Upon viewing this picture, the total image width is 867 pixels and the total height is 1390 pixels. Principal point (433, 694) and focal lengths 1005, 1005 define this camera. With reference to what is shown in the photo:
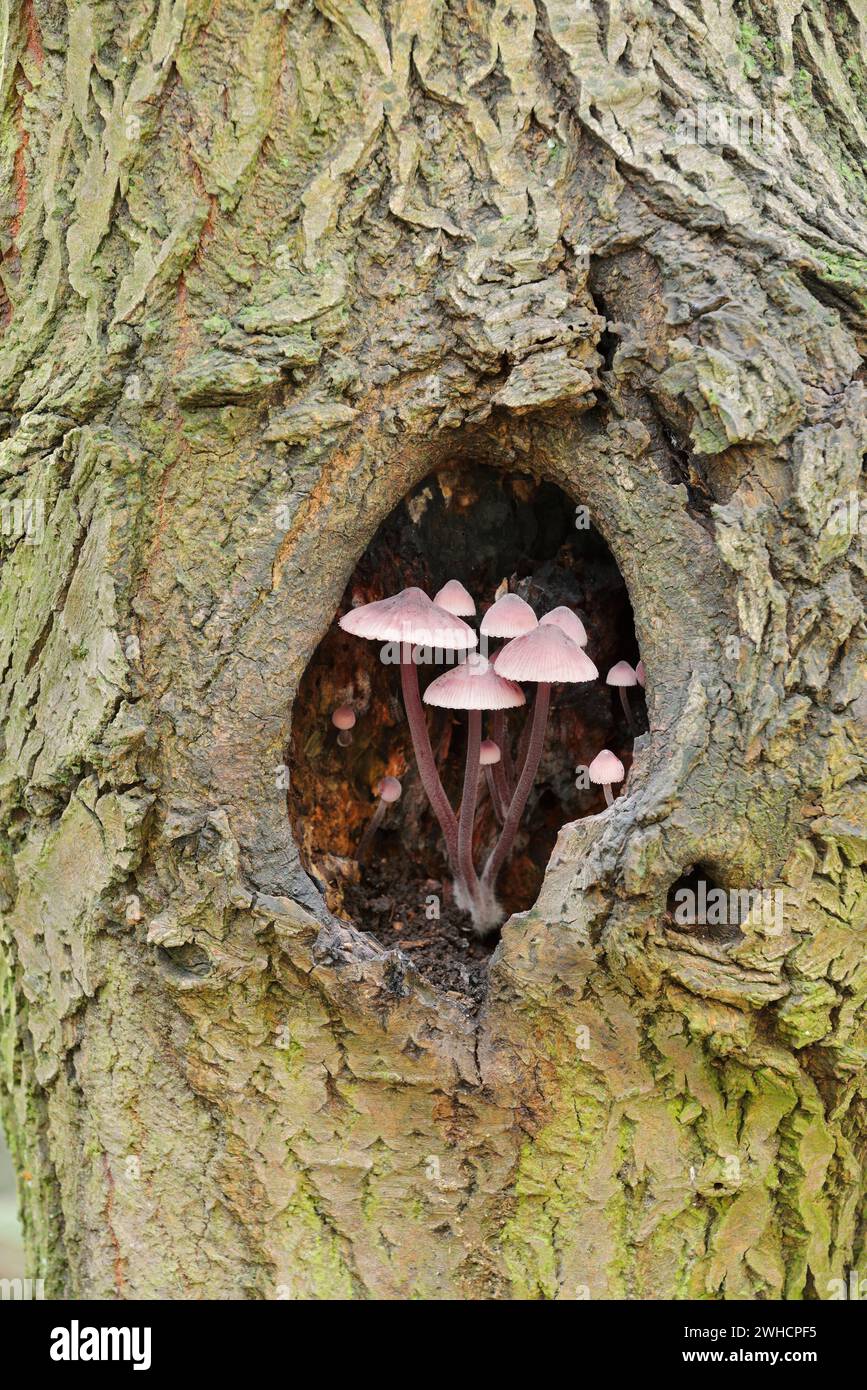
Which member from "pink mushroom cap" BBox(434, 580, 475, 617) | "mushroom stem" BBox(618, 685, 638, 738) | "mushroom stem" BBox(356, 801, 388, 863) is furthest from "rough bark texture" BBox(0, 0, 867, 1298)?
"mushroom stem" BBox(618, 685, 638, 738)

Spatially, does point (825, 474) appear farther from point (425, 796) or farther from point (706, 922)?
point (425, 796)

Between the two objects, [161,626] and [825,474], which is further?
[161,626]

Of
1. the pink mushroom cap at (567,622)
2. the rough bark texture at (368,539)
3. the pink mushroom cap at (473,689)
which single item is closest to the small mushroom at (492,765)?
the pink mushroom cap at (473,689)

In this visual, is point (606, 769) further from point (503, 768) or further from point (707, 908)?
point (707, 908)

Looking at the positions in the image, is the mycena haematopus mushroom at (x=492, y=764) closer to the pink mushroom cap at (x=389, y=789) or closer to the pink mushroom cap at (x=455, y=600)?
the pink mushroom cap at (x=389, y=789)

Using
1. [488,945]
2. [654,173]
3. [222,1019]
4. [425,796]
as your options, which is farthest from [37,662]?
[654,173]

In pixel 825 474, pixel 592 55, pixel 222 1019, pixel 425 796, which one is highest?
pixel 592 55
